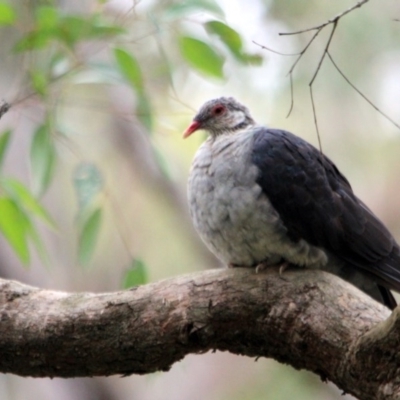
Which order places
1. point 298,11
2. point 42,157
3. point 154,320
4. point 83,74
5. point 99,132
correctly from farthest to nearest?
point 298,11 < point 99,132 < point 83,74 < point 42,157 < point 154,320

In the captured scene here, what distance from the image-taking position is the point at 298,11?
753cm

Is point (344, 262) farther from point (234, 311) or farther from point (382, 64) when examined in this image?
point (382, 64)

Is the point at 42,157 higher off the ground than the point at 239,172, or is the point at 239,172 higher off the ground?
the point at 42,157

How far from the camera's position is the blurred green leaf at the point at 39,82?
3.20 metres

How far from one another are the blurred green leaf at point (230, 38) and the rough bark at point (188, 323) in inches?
42.5

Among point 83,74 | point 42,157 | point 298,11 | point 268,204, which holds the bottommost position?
point 268,204

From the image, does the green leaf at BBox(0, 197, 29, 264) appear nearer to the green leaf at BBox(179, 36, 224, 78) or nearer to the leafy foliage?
the leafy foliage

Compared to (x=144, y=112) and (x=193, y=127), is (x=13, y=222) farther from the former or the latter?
(x=193, y=127)

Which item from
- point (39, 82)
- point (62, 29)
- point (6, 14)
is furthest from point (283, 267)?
point (6, 14)

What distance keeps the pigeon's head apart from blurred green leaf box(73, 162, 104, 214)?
0.63 metres

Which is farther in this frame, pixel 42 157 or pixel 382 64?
pixel 382 64

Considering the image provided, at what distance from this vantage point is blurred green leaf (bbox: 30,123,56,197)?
135 inches

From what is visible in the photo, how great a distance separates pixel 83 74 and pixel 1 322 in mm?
1355

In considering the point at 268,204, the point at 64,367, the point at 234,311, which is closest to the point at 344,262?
the point at 268,204
